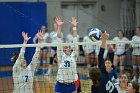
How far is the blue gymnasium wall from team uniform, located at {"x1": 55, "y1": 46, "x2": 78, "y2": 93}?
317 inches

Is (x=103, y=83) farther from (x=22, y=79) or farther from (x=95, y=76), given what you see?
(x=22, y=79)

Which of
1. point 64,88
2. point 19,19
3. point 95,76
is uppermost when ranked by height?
point 19,19

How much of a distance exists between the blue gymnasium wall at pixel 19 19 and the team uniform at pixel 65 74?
8041 mm

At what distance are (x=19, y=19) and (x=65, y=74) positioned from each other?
28.3 feet

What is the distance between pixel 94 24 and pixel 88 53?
4.89 m

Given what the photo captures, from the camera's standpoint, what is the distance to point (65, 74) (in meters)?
7.70

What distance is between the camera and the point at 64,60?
768 cm

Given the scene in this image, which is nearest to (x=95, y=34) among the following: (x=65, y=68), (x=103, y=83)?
(x=65, y=68)

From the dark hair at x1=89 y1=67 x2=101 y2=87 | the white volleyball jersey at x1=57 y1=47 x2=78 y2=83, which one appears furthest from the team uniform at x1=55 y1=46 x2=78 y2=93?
the dark hair at x1=89 y1=67 x2=101 y2=87

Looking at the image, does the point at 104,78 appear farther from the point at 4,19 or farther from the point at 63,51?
the point at 4,19

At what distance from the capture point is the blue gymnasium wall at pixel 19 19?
51.5ft

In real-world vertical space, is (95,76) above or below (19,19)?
below

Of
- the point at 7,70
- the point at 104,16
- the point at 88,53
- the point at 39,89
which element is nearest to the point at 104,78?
the point at 39,89

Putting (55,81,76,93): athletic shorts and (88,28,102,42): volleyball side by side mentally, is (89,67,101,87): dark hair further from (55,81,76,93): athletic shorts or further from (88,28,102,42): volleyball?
(55,81,76,93): athletic shorts
